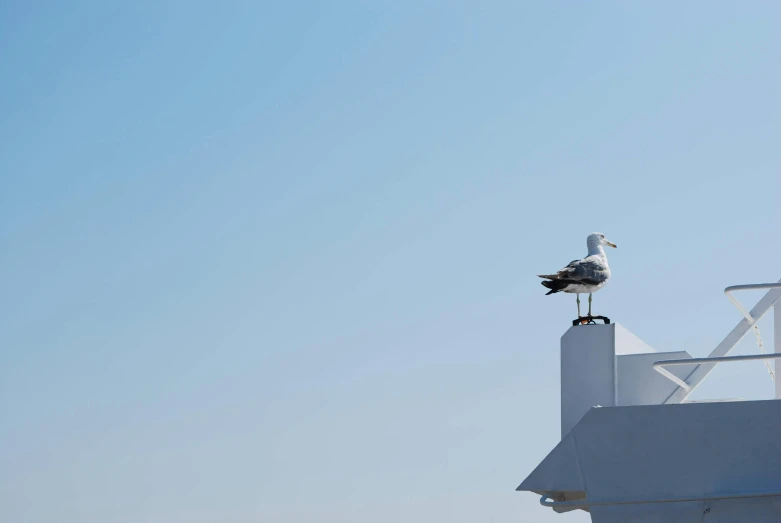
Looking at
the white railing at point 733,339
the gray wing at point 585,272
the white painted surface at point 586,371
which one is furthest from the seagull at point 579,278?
Result: the white railing at point 733,339

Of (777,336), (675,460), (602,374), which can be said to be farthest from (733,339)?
(675,460)

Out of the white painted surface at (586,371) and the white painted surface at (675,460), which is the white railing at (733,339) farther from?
the white painted surface at (675,460)

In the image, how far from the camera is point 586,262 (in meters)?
10.7

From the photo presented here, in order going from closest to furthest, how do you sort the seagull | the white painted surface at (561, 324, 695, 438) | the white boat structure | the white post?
the white boat structure < the white painted surface at (561, 324, 695, 438) < the white post < the seagull

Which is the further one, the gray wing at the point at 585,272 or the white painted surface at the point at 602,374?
the gray wing at the point at 585,272

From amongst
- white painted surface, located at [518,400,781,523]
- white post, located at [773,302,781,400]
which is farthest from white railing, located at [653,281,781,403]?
white painted surface, located at [518,400,781,523]

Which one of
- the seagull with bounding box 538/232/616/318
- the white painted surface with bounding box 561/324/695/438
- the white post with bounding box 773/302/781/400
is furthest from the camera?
the seagull with bounding box 538/232/616/318

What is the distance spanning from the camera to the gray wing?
10570 millimetres

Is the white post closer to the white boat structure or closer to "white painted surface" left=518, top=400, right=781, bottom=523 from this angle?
the white boat structure

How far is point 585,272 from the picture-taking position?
34.8 feet

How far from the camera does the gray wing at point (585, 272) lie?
10.6 metres

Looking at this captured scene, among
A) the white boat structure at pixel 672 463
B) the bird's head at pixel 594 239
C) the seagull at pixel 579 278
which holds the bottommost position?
the white boat structure at pixel 672 463

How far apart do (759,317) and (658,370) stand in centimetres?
164

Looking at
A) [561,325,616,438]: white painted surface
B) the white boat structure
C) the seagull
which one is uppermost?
the seagull
